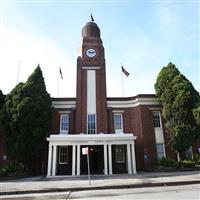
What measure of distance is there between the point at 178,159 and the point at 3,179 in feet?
58.8

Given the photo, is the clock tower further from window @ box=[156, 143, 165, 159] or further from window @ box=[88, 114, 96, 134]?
window @ box=[156, 143, 165, 159]

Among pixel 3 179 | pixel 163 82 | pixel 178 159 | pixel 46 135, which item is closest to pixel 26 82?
pixel 46 135

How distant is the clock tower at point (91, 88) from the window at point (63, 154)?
2495 mm

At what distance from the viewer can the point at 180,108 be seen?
899 inches

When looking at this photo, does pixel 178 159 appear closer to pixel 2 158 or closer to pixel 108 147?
pixel 108 147

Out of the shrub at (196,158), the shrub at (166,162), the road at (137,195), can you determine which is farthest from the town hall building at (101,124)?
the road at (137,195)

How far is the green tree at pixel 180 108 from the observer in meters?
22.0

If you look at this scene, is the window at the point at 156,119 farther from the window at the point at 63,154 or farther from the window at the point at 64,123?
the window at the point at 63,154

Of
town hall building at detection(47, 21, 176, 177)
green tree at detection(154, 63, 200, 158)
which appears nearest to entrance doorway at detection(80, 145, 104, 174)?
town hall building at detection(47, 21, 176, 177)

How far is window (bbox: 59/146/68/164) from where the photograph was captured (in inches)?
930

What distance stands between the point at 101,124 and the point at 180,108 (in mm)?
8984

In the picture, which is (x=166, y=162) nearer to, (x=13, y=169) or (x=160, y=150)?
(x=160, y=150)

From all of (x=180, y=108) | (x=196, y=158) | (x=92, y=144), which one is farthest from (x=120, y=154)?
(x=180, y=108)

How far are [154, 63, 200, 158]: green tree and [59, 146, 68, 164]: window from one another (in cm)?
1156
